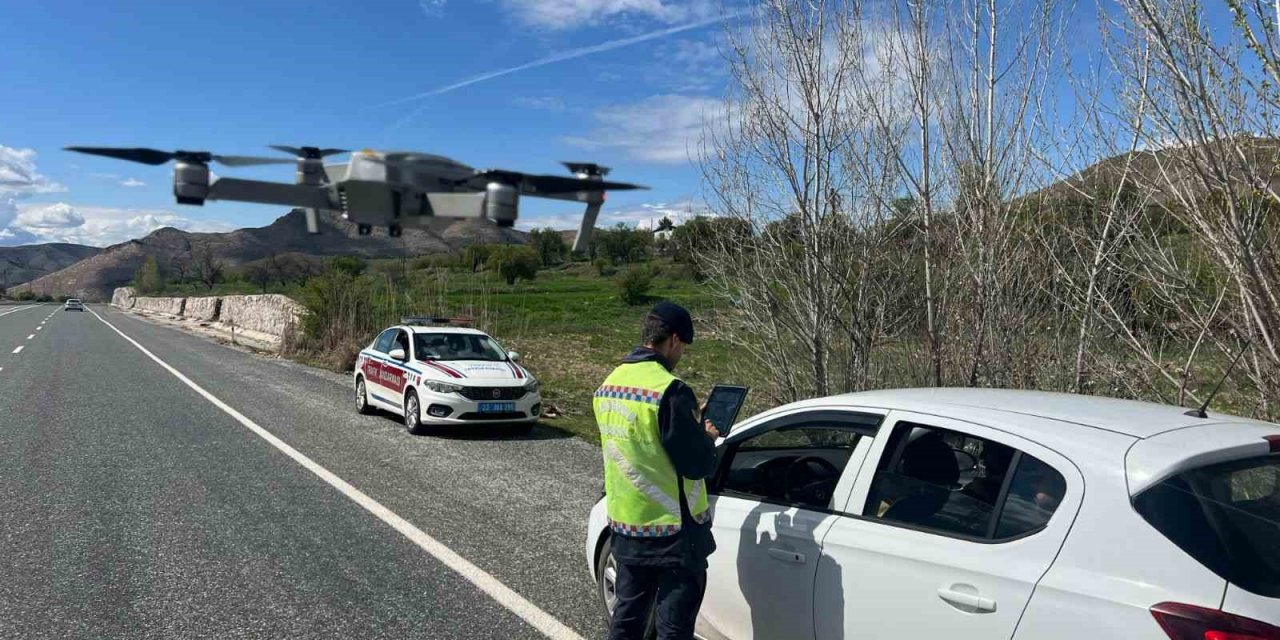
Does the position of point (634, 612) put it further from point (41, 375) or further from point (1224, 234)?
point (41, 375)

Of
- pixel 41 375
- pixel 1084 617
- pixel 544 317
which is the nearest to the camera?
pixel 1084 617

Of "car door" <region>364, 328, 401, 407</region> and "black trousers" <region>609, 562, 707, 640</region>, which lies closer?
"black trousers" <region>609, 562, 707, 640</region>

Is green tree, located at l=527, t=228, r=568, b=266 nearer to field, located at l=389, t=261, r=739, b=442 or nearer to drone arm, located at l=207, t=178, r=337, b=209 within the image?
field, located at l=389, t=261, r=739, b=442

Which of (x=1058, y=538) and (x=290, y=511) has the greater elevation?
(x=1058, y=538)

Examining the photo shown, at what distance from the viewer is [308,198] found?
7.10 ft

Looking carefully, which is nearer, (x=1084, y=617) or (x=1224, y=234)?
(x=1084, y=617)

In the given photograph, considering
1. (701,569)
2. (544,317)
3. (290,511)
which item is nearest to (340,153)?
(701,569)

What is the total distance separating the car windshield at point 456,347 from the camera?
520 inches

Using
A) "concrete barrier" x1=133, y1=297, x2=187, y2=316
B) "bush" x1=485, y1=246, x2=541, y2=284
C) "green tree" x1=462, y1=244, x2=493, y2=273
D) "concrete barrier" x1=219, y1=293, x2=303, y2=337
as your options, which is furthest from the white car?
"concrete barrier" x1=133, y1=297, x2=187, y2=316

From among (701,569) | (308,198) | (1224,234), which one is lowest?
(701,569)

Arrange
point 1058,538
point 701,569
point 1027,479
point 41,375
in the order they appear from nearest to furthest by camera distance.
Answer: point 1058,538, point 1027,479, point 701,569, point 41,375

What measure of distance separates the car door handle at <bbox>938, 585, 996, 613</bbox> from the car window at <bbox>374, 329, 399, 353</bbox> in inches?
477

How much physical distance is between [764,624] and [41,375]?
807 inches

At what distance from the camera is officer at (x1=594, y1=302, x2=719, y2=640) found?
11.6ft
